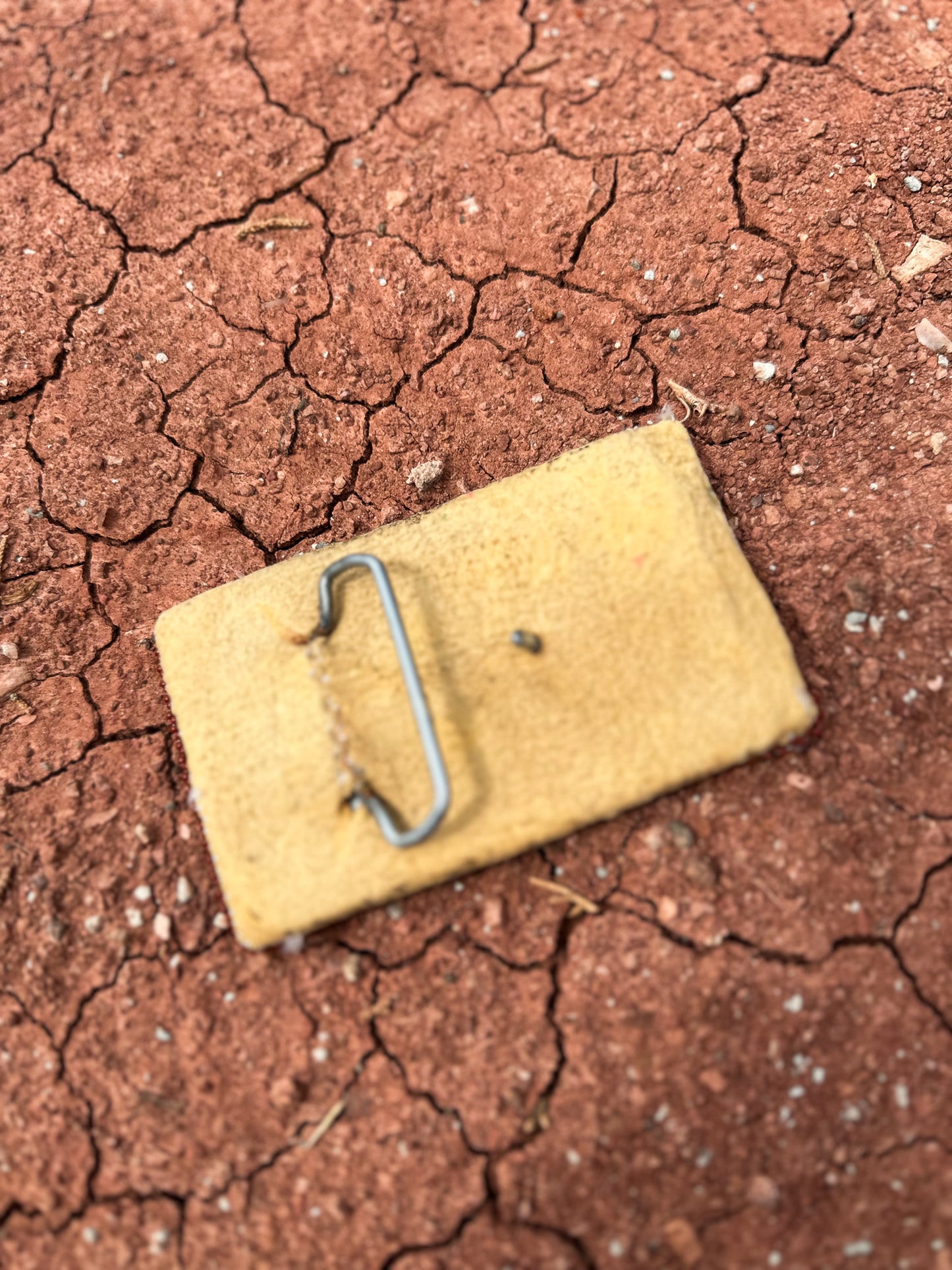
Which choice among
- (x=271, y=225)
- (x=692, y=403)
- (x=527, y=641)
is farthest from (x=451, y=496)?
(x=271, y=225)

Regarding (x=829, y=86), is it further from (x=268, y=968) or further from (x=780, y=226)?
(x=268, y=968)

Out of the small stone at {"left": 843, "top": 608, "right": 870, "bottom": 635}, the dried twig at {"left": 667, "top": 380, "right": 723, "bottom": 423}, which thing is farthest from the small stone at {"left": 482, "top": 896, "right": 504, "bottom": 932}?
the dried twig at {"left": 667, "top": 380, "right": 723, "bottom": 423}

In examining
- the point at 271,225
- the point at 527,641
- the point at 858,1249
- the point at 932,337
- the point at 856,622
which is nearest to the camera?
the point at 858,1249

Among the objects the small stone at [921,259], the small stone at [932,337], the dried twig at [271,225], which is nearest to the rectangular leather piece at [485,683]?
the small stone at [932,337]

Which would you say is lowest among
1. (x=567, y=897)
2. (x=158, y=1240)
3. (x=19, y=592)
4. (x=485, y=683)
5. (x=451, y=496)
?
Answer: (x=158, y=1240)

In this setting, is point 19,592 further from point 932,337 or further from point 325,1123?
point 932,337

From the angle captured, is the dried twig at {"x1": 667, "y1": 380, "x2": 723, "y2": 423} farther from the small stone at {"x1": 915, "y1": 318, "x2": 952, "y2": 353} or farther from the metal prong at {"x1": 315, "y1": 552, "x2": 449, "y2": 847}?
the metal prong at {"x1": 315, "y1": 552, "x2": 449, "y2": 847}

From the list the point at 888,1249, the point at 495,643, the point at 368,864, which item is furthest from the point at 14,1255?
the point at 888,1249
